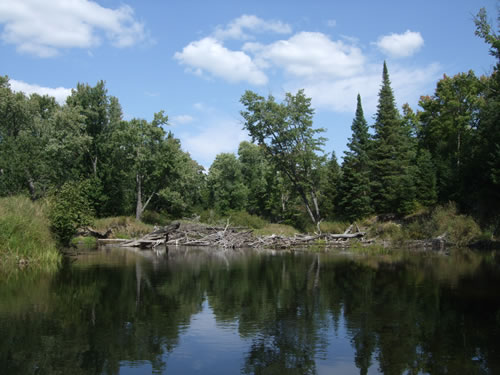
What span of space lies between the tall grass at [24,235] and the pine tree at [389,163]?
112ft

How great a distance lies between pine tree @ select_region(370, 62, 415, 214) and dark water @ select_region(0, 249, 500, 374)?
2693 centimetres

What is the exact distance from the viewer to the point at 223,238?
40.0 metres

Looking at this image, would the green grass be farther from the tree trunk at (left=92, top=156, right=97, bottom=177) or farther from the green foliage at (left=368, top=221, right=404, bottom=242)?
the green foliage at (left=368, top=221, right=404, bottom=242)

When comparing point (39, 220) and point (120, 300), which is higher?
point (39, 220)

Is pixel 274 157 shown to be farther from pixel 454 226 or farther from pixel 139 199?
pixel 454 226

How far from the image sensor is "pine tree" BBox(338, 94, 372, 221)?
4744 cm

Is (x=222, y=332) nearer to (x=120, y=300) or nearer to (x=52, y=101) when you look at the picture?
(x=120, y=300)

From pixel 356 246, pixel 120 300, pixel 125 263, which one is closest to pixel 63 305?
pixel 120 300

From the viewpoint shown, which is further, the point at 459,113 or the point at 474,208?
the point at 459,113

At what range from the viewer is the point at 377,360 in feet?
25.9

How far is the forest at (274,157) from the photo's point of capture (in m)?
47.0

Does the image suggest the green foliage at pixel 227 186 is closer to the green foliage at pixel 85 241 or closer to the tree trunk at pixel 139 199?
the tree trunk at pixel 139 199

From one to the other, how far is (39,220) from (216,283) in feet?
33.1

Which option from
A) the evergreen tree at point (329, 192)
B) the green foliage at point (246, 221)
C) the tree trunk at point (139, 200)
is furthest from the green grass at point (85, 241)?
the evergreen tree at point (329, 192)
